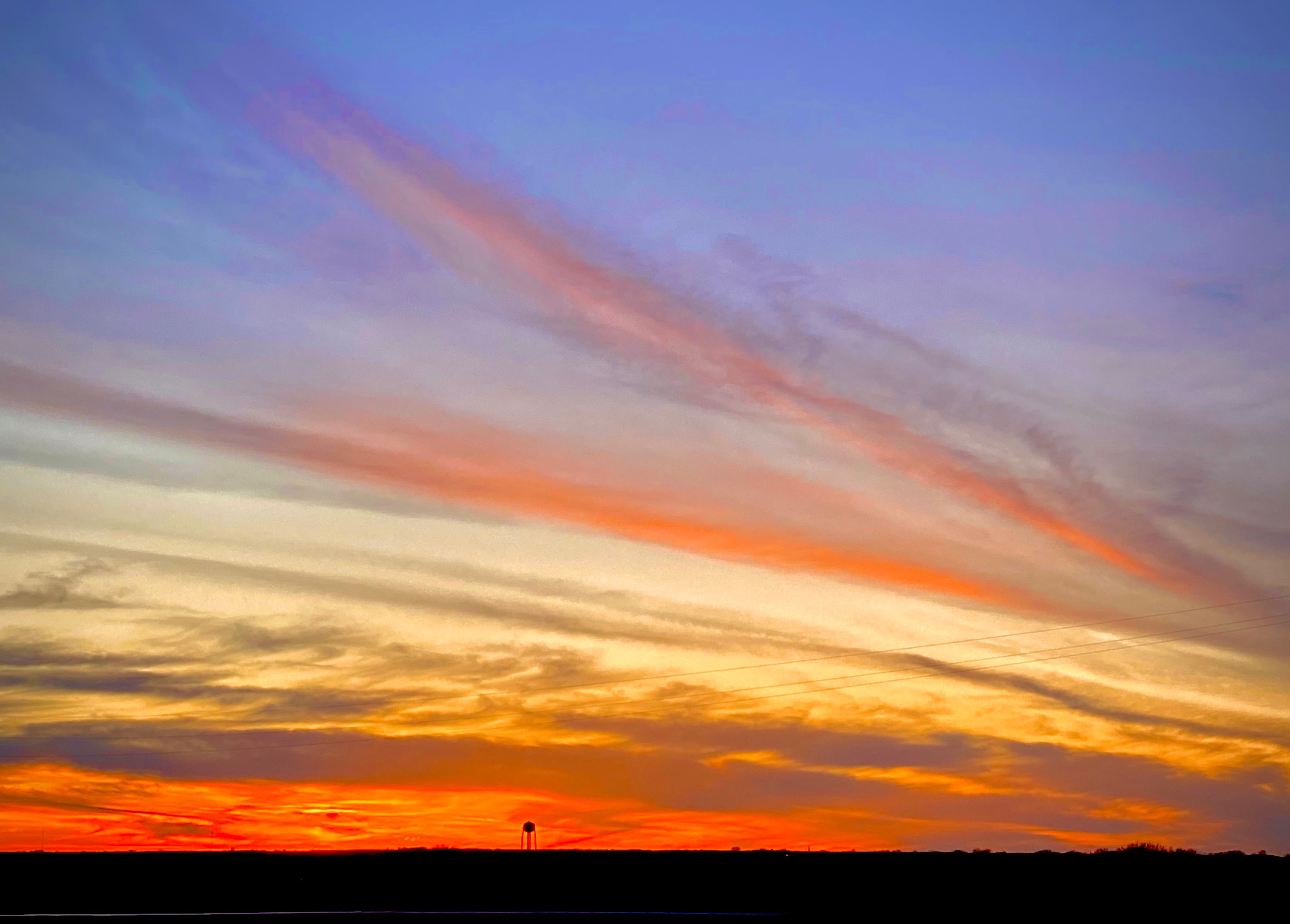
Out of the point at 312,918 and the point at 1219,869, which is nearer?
the point at 312,918

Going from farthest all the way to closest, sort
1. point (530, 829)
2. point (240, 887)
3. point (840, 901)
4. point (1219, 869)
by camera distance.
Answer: point (530, 829)
point (1219, 869)
point (240, 887)
point (840, 901)

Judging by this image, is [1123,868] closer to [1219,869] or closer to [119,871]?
[1219,869]

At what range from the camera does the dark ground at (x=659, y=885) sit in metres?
39.9

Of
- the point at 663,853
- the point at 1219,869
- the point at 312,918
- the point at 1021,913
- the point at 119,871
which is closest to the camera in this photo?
the point at 312,918

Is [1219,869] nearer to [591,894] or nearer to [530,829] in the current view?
[591,894]

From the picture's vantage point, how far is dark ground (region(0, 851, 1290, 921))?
39.9 metres

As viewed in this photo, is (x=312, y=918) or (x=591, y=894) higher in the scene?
(x=312, y=918)

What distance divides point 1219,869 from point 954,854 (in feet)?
146

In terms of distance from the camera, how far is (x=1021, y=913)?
32469mm

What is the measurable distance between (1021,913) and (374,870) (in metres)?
50.8

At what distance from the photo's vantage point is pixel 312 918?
52.0 feet

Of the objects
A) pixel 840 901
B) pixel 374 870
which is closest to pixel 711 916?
pixel 840 901

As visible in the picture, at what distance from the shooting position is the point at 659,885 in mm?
67000

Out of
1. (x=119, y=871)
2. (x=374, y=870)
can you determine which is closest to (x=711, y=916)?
(x=374, y=870)
